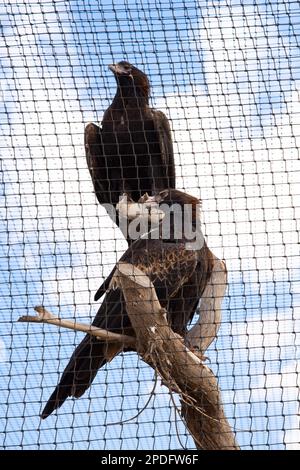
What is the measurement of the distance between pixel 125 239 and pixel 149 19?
900mm

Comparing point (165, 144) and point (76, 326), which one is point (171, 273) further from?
point (165, 144)

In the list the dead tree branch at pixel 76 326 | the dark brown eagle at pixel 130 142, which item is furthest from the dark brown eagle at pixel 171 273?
the dark brown eagle at pixel 130 142

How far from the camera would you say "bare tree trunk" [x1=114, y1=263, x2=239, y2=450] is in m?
4.46

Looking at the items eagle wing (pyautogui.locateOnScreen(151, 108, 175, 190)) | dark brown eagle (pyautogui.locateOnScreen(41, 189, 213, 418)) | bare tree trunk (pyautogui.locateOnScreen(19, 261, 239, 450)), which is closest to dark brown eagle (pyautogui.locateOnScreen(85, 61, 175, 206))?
eagle wing (pyautogui.locateOnScreen(151, 108, 175, 190))

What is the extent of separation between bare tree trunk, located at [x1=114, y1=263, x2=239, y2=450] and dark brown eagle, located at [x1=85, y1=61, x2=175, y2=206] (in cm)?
127

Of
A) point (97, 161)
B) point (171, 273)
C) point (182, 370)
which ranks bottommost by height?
point (182, 370)

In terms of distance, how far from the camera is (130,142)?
5867 millimetres

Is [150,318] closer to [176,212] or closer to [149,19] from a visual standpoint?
[176,212]

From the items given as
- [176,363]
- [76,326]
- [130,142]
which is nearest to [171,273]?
[176,363]

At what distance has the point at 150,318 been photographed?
452 centimetres

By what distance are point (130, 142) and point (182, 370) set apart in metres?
1.66

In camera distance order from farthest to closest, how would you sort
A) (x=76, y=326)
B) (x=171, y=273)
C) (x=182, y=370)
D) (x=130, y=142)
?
(x=130, y=142) → (x=171, y=273) → (x=182, y=370) → (x=76, y=326)

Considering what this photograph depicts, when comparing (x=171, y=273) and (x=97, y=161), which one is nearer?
(x=171, y=273)
